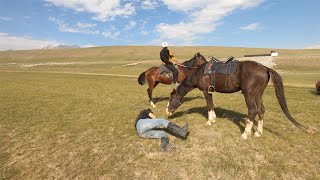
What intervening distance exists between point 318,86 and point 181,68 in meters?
11.3

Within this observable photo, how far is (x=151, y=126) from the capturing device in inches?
417

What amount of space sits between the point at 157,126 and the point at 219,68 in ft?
12.1

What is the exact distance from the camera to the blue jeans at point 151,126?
10.5 m

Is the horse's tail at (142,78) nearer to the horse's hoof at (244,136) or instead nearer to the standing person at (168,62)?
the standing person at (168,62)

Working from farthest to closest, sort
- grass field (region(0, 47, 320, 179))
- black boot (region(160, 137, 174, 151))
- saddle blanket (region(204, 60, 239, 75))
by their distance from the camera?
saddle blanket (region(204, 60, 239, 75)), black boot (region(160, 137, 174, 151)), grass field (region(0, 47, 320, 179))

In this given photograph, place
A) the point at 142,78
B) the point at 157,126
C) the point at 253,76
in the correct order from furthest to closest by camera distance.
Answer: the point at 142,78, the point at 157,126, the point at 253,76

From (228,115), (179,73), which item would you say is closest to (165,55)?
(179,73)

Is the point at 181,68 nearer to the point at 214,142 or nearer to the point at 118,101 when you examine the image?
the point at 118,101

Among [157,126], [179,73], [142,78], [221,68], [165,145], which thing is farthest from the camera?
[142,78]

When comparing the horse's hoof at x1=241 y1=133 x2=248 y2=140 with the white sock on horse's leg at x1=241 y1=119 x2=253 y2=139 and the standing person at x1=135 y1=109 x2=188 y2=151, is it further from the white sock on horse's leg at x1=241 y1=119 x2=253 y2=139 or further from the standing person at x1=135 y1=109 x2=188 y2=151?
the standing person at x1=135 y1=109 x2=188 y2=151

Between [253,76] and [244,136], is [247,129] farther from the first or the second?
[253,76]

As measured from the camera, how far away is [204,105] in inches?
646

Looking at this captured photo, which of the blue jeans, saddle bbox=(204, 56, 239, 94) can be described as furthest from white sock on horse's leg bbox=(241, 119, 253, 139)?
the blue jeans

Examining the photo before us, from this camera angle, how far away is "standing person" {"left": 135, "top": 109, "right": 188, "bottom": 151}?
10.1 meters
